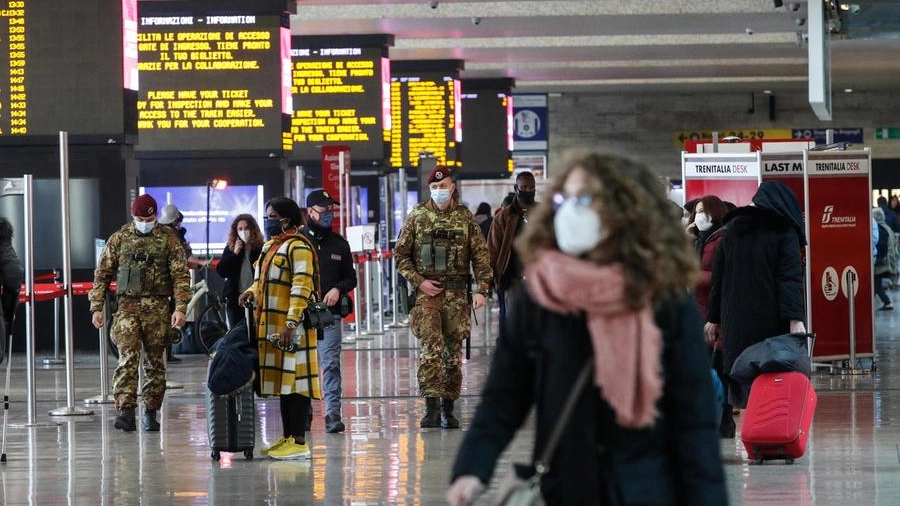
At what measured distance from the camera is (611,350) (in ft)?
11.5

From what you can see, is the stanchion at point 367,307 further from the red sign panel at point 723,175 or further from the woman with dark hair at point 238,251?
the woman with dark hair at point 238,251

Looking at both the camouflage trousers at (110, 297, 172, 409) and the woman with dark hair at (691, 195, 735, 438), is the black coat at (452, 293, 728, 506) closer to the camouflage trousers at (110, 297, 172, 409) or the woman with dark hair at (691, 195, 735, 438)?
the woman with dark hair at (691, 195, 735, 438)

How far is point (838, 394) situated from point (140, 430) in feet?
18.2

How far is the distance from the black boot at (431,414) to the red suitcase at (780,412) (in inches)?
111

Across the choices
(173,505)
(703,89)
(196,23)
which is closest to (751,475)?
(173,505)

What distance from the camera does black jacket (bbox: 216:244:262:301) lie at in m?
12.2

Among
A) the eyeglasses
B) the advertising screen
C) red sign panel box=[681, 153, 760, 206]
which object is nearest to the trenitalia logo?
red sign panel box=[681, 153, 760, 206]

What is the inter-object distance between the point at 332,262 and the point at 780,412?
366 centimetres

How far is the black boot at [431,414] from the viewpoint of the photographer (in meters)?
11.4

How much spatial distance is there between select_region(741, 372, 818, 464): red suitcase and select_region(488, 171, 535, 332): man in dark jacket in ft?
11.6

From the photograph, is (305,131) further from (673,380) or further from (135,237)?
(673,380)

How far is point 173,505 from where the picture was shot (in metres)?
8.29

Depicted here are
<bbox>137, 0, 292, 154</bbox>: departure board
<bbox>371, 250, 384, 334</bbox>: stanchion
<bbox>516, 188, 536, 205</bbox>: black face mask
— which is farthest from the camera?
<bbox>371, 250, 384, 334</bbox>: stanchion

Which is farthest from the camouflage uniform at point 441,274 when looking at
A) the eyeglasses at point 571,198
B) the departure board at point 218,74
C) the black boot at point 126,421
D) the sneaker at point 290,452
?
the departure board at point 218,74
